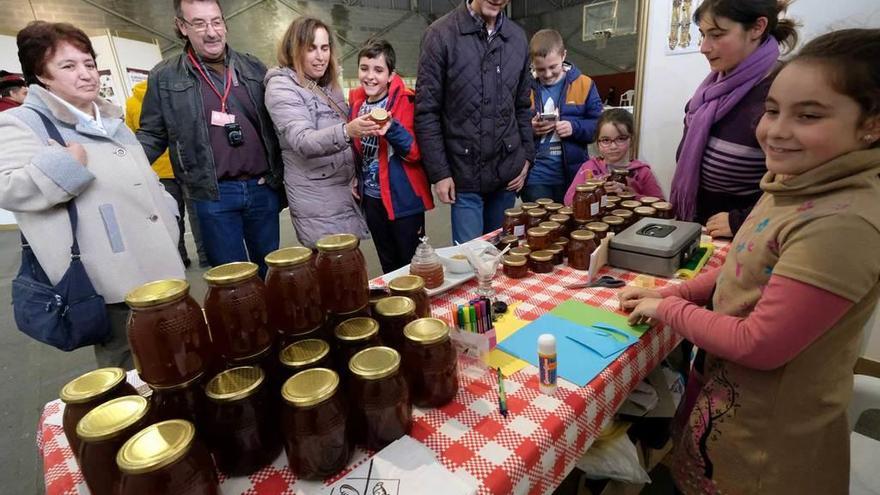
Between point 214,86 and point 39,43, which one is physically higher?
point 39,43

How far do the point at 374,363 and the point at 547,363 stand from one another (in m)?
0.38

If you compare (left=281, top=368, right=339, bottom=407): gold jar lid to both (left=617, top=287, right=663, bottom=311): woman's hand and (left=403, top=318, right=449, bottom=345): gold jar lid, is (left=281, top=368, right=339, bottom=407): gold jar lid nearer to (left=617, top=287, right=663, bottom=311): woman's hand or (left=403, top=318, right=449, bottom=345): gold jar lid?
(left=403, top=318, right=449, bottom=345): gold jar lid

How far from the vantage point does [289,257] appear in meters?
0.82

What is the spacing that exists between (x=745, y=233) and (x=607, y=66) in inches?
442

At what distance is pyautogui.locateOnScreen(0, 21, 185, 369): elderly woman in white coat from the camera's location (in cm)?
136

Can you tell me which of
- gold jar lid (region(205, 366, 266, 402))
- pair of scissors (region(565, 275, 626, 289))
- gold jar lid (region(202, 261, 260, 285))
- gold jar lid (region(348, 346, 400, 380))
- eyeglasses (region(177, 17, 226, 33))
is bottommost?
pair of scissors (region(565, 275, 626, 289))

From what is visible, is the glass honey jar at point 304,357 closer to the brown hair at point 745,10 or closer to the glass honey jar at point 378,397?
the glass honey jar at point 378,397

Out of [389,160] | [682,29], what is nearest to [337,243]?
[389,160]

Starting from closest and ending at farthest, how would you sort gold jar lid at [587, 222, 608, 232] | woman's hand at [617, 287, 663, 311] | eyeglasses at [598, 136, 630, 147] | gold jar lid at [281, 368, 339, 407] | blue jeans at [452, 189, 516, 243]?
gold jar lid at [281, 368, 339, 407] < woman's hand at [617, 287, 663, 311] < gold jar lid at [587, 222, 608, 232] < blue jeans at [452, 189, 516, 243] < eyeglasses at [598, 136, 630, 147]

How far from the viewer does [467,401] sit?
0.89 meters

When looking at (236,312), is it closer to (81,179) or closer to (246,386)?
(246,386)

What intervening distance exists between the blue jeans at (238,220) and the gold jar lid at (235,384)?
5.13 feet

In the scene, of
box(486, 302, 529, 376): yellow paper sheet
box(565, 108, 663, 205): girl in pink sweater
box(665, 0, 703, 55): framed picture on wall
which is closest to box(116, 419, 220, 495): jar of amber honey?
box(486, 302, 529, 376): yellow paper sheet

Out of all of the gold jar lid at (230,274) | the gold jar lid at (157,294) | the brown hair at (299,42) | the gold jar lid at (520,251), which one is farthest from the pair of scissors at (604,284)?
→ the brown hair at (299,42)
